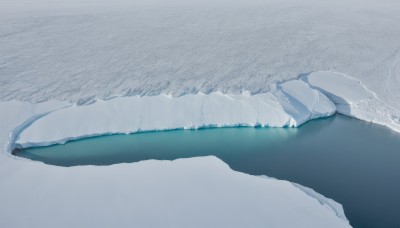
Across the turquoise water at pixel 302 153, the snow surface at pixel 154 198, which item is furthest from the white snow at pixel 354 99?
the snow surface at pixel 154 198

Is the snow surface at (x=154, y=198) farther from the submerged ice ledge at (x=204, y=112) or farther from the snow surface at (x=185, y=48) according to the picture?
the snow surface at (x=185, y=48)

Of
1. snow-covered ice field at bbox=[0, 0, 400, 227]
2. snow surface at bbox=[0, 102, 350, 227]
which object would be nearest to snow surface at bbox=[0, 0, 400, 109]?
snow-covered ice field at bbox=[0, 0, 400, 227]

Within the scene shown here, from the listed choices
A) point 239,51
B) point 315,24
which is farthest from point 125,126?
point 315,24

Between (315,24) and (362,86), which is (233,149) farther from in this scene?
(315,24)

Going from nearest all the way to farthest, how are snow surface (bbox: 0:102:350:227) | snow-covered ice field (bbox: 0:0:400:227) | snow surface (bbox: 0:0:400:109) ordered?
1. snow surface (bbox: 0:102:350:227)
2. snow-covered ice field (bbox: 0:0:400:227)
3. snow surface (bbox: 0:0:400:109)

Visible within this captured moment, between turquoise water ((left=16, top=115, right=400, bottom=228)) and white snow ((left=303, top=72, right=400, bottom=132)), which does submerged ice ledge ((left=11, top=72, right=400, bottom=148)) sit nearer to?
white snow ((left=303, top=72, right=400, bottom=132))

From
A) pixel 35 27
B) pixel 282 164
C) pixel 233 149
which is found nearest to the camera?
pixel 282 164

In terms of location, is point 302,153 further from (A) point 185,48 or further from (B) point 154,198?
(A) point 185,48
